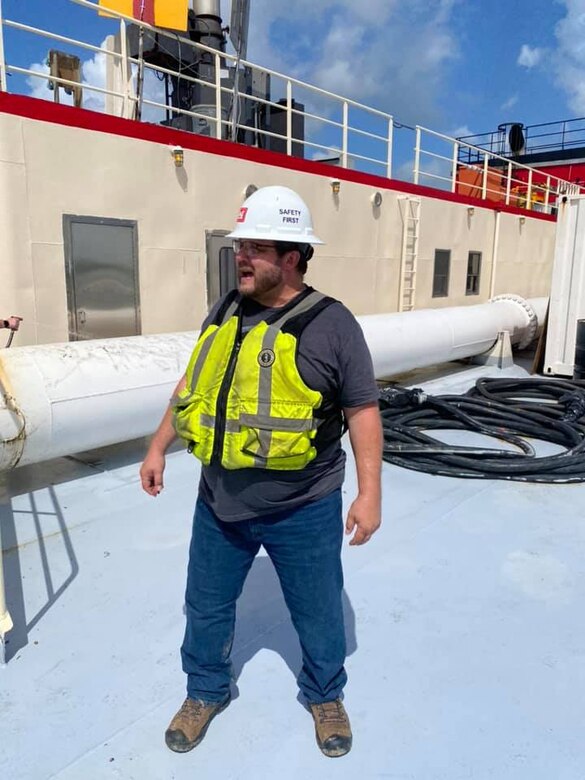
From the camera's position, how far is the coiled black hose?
17.0 ft

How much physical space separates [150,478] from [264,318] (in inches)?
30.7

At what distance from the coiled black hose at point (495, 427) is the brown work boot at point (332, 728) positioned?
305 centimetres

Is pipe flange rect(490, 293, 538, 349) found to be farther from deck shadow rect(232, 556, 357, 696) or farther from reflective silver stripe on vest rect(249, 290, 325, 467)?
reflective silver stripe on vest rect(249, 290, 325, 467)

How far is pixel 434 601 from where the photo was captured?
3.41 meters

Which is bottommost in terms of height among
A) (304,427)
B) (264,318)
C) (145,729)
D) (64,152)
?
(145,729)

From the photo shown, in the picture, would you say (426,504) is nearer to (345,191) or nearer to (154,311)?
(154,311)

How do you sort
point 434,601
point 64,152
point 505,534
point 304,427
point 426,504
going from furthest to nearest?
point 64,152 → point 426,504 → point 505,534 → point 434,601 → point 304,427

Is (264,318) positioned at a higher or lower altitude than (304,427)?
higher

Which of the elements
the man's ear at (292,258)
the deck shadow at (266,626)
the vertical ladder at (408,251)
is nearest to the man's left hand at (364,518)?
the man's ear at (292,258)

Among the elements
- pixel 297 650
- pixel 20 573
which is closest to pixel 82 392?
pixel 20 573

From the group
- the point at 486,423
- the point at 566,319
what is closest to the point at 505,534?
the point at 486,423

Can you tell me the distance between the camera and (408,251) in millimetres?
10539

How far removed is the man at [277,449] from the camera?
2.11 m

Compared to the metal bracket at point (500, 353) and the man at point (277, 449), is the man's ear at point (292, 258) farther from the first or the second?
the metal bracket at point (500, 353)
